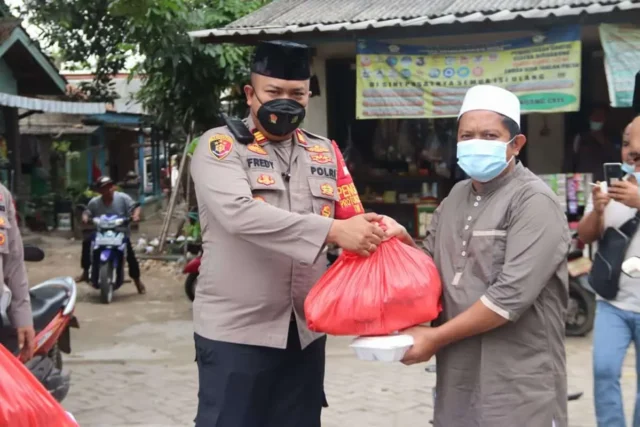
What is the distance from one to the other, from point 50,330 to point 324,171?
2.76m

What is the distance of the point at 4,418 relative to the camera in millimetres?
1942

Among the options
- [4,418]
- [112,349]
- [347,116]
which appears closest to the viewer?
[4,418]

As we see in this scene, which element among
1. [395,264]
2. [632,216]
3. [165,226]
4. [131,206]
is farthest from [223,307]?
[165,226]

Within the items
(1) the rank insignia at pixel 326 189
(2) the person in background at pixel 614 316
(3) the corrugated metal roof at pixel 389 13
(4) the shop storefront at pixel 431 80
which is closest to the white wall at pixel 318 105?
(4) the shop storefront at pixel 431 80

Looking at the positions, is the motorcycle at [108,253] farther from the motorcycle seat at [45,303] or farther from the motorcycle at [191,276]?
the motorcycle seat at [45,303]

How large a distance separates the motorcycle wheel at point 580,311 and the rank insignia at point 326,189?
13.9 feet

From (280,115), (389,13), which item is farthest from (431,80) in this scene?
(280,115)

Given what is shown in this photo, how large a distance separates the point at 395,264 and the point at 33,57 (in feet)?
38.1

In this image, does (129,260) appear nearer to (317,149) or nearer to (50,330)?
(50,330)

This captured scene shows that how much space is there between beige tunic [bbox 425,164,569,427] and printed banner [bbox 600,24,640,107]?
457cm

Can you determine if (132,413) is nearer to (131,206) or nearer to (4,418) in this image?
(4,418)

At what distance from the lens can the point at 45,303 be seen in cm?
493

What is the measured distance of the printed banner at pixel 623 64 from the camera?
253 inches

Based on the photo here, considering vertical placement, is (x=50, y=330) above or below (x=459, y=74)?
below
